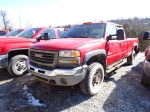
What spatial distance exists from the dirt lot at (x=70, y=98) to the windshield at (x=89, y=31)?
59.2 inches

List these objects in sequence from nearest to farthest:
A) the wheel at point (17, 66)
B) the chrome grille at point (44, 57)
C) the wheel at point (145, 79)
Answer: the chrome grille at point (44, 57) → the wheel at point (145, 79) → the wheel at point (17, 66)

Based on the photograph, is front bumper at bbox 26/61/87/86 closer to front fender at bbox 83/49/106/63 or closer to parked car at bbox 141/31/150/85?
front fender at bbox 83/49/106/63

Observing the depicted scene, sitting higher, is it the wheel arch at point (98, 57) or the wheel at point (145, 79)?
the wheel arch at point (98, 57)

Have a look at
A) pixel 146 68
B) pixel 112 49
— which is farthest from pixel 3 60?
pixel 146 68

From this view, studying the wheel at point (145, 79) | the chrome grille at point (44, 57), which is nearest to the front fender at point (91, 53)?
the chrome grille at point (44, 57)

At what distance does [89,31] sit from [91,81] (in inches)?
61.6

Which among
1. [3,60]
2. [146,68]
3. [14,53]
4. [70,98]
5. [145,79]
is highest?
[14,53]

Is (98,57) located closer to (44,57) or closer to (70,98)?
(70,98)

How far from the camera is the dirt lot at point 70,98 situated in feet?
9.61

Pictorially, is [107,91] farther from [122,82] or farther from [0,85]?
[0,85]

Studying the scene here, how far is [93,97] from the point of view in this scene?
3.38 metres

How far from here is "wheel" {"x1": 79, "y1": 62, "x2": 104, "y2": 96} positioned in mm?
3107

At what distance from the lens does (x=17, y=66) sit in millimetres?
4715

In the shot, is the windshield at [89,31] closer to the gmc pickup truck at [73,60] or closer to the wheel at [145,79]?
the gmc pickup truck at [73,60]
